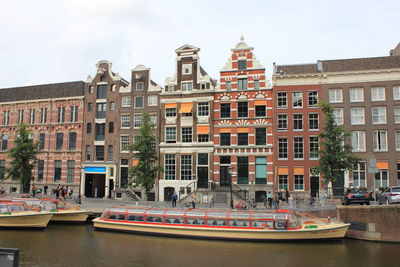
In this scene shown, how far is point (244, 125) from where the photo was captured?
1538 inches

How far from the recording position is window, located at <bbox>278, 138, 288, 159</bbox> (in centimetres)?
3797

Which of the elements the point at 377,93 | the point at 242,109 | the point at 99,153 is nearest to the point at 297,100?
the point at 242,109

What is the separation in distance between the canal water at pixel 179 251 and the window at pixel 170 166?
52.0 ft

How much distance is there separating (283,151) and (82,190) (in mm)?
26560

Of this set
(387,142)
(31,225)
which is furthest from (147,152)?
(387,142)

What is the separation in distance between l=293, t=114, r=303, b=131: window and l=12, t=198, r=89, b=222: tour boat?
24.0m

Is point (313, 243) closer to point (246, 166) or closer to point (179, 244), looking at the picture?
point (179, 244)

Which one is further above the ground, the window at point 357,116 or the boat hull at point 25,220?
the window at point 357,116

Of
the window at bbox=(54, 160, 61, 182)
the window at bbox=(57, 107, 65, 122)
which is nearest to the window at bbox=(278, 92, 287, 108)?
the window at bbox=(57, 107, 65, 122)

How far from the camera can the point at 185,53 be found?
41.7 meters

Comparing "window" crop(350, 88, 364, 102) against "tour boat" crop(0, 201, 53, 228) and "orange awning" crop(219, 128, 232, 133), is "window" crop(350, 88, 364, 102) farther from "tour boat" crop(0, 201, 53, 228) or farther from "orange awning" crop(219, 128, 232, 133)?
"tour boat" crop(0, 201, 53, 228)

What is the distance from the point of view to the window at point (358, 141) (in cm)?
3666

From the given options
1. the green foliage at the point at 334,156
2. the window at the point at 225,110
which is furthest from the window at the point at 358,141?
the window at the point at 225,110

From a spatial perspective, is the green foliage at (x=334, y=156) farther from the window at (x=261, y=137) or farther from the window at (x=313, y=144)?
the window at (x=261, y=137)
